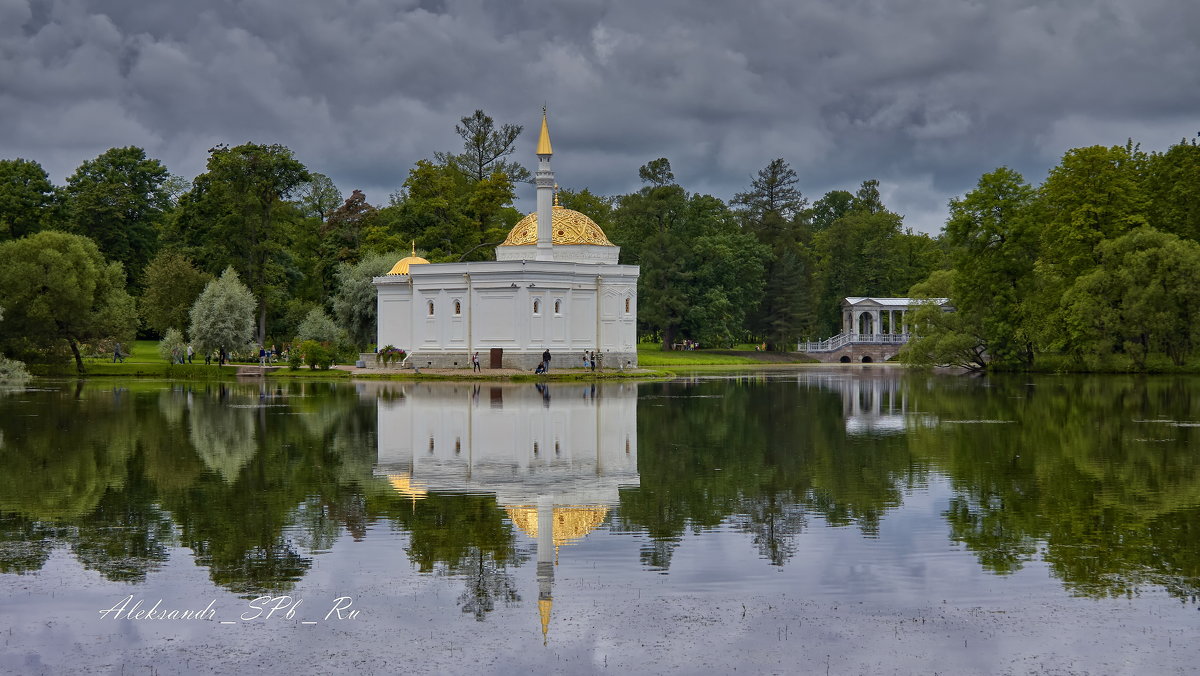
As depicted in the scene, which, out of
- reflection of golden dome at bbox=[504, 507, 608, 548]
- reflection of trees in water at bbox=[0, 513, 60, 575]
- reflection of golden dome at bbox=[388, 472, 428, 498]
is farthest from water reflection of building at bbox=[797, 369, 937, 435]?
reflection of trees in water at bbox=[0, 513, 60, 575]

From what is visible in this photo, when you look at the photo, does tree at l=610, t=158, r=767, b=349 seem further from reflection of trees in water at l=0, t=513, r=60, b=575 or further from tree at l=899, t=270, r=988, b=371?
reflection of trees in water at l=0, t=513, r=60, b=575

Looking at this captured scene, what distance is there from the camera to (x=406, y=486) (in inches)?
720

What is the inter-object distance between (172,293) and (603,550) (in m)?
62.6

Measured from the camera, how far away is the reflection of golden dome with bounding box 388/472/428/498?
1755 cm

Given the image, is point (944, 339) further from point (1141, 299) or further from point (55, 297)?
point (55, 297)

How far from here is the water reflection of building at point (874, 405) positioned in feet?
95.6

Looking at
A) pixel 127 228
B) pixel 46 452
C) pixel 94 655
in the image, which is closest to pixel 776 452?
pixel 46 452

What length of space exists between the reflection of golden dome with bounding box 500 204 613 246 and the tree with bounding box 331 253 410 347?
9279 millimetres

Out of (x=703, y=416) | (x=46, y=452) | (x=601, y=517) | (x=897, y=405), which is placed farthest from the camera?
(x=897, y=405)

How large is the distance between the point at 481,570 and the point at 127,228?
79596 mm

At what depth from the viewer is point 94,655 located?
9352mm

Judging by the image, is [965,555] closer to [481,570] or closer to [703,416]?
[481,570]

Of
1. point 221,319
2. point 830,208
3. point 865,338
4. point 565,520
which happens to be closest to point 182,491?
point 565,520

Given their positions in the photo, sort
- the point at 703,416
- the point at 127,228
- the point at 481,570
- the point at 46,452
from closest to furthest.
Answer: the point at 481,570 → the point at 46,452 → the point at 703,416 → the point at 127,228
